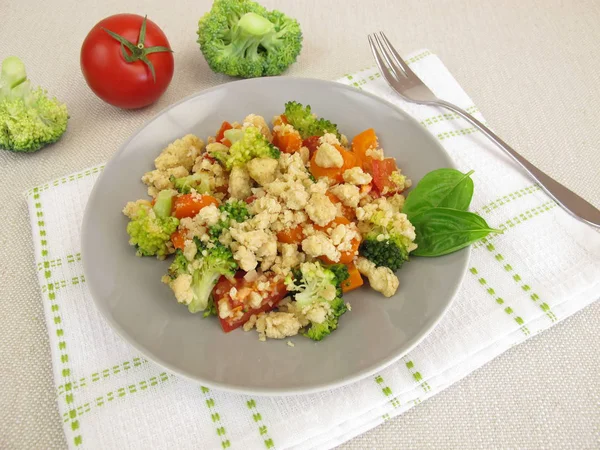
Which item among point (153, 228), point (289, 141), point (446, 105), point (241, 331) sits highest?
point (446, 105)

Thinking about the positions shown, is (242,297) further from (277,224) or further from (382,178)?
(382,178)

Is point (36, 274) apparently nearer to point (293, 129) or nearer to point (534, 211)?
point (293, 129)

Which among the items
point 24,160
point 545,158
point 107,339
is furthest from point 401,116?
point 24,160

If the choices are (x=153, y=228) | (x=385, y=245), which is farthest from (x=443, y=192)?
(x=153, y=228)

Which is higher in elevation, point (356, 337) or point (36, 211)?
point (356, 337)

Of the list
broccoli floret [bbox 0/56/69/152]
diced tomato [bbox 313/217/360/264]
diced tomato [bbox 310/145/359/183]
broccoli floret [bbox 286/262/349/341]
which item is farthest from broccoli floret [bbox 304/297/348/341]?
broccoli floret [bbox 0/56/69/152]

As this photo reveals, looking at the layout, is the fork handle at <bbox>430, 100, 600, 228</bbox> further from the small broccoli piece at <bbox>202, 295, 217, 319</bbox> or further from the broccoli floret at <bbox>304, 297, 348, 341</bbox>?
the small broccoli piece at <bbox>202, 295, 217, 319</bbox>
